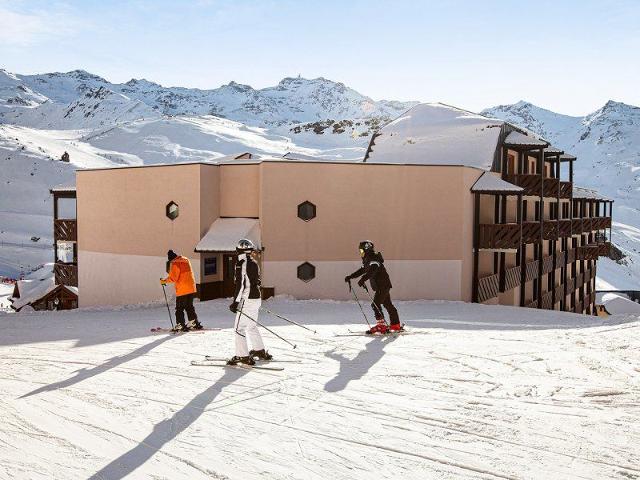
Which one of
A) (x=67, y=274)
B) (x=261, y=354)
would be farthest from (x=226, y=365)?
(x=67, y=274)

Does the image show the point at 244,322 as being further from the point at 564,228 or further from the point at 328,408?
the point at 564,228

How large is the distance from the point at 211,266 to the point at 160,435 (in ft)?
46.4

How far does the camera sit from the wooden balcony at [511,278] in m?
24.6

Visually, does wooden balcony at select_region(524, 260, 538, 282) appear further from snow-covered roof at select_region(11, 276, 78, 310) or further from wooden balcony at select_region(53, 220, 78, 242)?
snow-covered roof at select_region(11, 276, 78, 310)

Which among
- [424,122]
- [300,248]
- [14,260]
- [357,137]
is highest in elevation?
[357,137]

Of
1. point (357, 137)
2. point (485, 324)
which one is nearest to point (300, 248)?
point (485, 324)

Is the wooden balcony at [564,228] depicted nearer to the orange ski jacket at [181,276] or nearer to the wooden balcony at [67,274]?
the wooden balcony at [67,274]

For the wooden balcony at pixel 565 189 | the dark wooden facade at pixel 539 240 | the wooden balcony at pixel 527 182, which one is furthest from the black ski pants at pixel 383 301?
the wooden balcony at pixel 565 189

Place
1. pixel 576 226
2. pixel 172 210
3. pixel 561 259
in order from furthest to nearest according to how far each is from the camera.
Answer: pixel 576 226 → pixel 561 259 → pixel 172 210

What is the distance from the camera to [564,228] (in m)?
33.2

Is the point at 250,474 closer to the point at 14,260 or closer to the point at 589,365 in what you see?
the point at 589,365

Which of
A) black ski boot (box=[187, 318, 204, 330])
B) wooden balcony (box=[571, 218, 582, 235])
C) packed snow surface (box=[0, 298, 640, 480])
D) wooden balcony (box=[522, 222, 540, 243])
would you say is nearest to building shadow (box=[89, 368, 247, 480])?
packed snow surface (box=[0, 298, 640, 480])

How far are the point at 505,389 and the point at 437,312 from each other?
843cm

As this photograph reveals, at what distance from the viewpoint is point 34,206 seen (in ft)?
239
